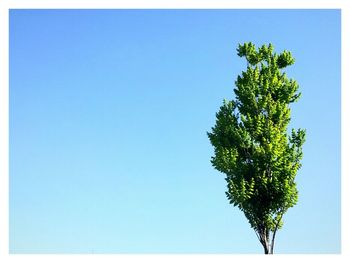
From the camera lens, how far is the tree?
19062 mm

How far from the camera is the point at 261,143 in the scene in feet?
65.2

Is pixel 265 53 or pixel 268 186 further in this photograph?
pixel 265 53

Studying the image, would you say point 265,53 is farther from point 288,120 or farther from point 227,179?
point 227,179

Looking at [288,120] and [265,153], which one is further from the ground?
[288,120]

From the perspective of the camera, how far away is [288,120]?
806 inches

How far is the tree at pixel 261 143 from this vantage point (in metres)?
19.1
